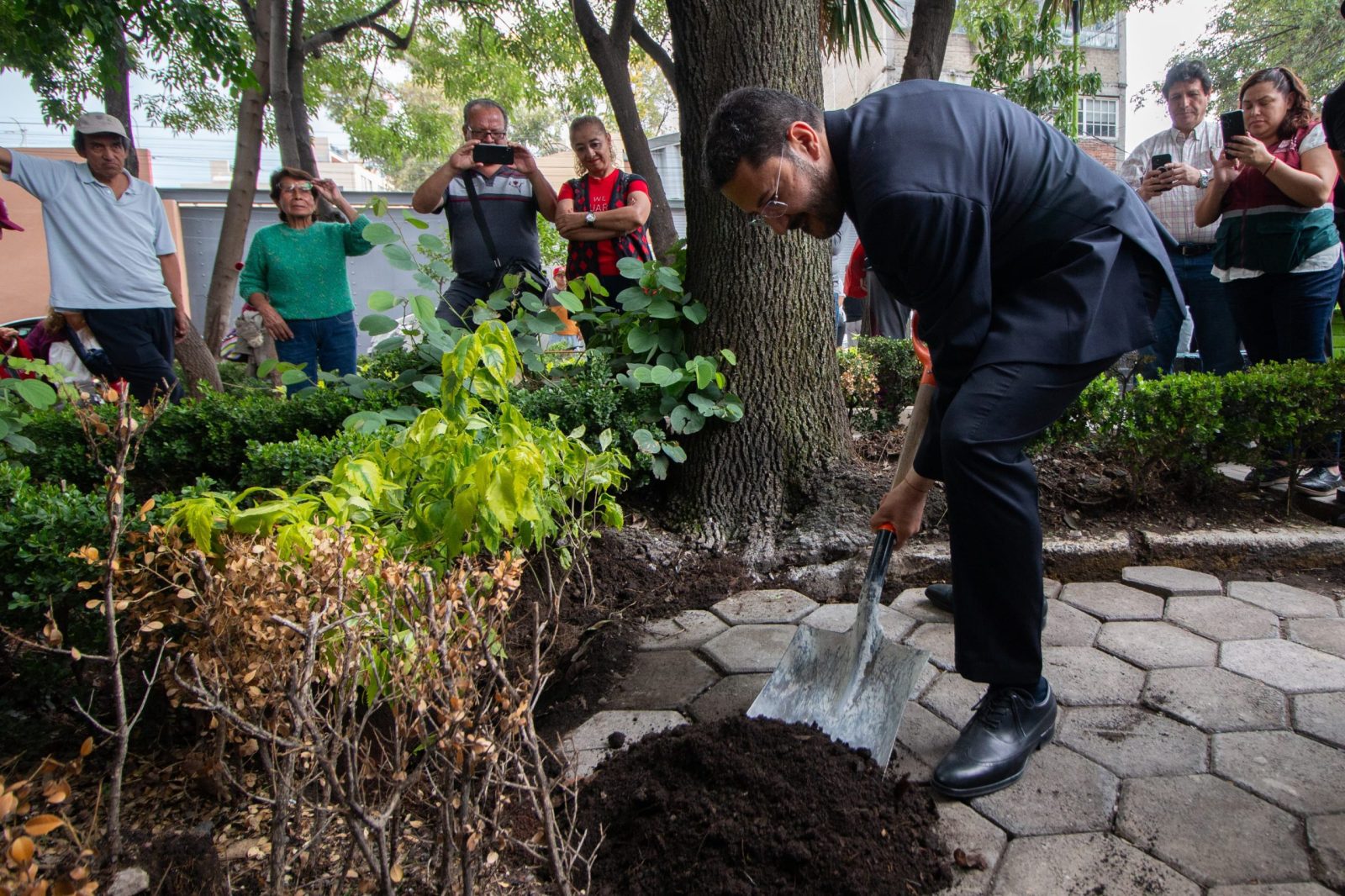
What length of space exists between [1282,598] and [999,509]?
1794 mm

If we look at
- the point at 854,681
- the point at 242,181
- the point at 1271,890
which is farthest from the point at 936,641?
the point at 242,181

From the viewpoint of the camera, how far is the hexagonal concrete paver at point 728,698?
232 centimetres

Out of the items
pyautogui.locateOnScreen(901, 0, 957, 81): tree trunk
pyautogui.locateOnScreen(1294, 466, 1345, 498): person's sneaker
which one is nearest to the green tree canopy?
pyautogui.locateOnScreen(901, 0, 957, 81): tree trunk

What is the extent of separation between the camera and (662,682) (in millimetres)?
2533

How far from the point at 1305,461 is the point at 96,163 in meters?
5.89

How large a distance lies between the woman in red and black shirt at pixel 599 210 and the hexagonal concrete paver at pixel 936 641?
2314 mm

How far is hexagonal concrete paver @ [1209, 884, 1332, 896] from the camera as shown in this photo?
5.22 ft

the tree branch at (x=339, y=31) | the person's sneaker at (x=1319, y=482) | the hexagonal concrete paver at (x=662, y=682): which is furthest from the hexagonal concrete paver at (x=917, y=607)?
the tree branch at (x=339, y=31)

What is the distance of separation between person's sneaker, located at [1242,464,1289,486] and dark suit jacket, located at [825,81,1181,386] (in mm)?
2135

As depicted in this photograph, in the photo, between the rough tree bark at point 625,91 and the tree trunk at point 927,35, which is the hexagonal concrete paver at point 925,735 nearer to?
the tree trunk at point 927,35

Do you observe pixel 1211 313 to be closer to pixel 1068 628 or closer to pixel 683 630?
pixel 1068 628

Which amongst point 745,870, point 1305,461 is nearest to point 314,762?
point 745,870

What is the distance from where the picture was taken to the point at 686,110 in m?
3.67

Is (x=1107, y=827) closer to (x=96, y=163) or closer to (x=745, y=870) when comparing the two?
(x=745, y=870)
